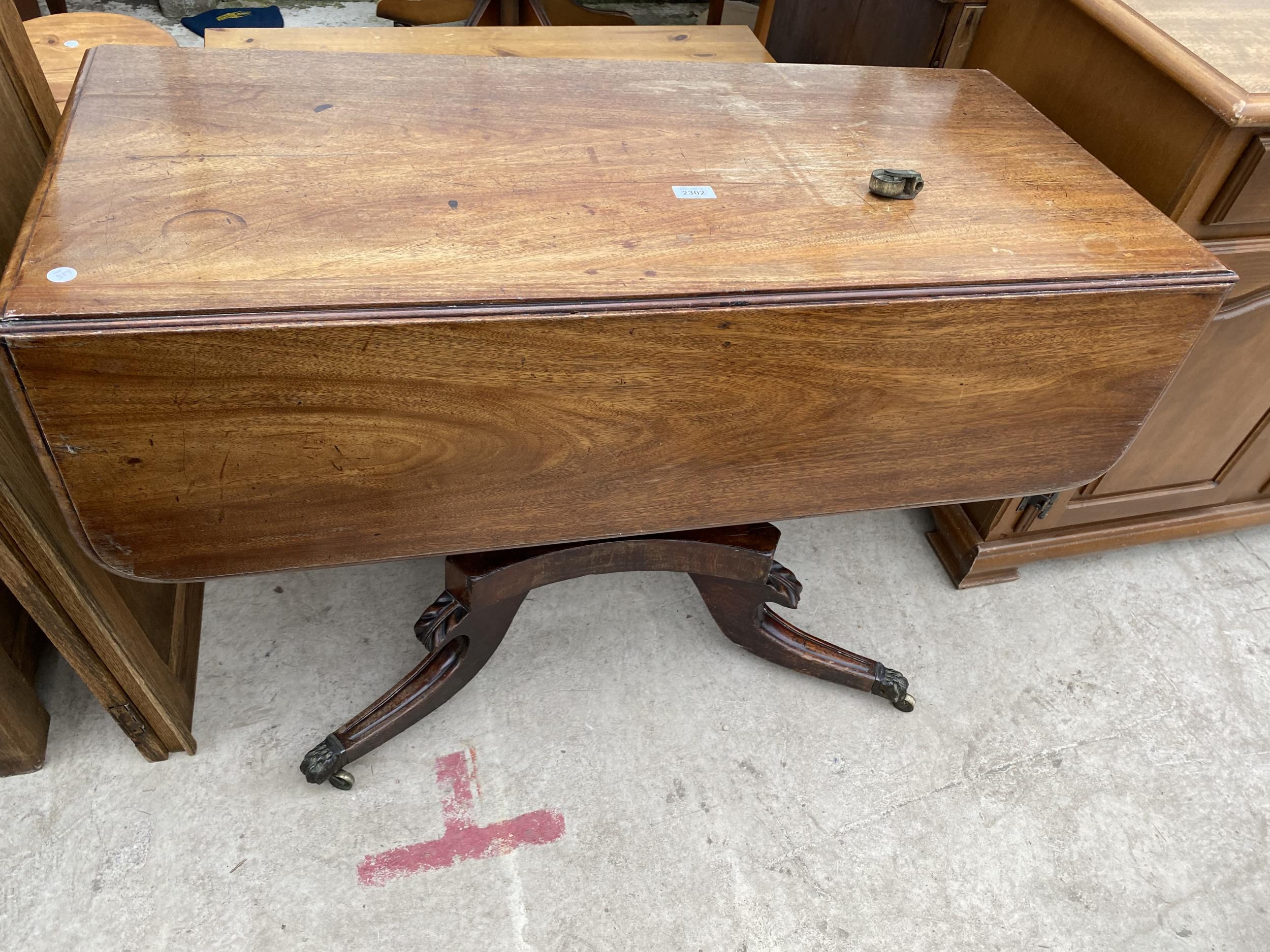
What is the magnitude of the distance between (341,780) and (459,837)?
19cm

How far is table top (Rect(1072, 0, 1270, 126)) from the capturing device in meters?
1.04

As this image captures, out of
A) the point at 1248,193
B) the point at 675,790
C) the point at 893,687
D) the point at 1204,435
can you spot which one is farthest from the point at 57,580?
the point at 1204,435

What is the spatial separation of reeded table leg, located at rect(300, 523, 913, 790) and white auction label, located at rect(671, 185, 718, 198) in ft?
1.47

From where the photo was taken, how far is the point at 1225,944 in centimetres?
124

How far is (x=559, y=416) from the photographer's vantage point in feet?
2.90

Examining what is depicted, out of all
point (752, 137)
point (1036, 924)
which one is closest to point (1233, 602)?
point (1036, 924)

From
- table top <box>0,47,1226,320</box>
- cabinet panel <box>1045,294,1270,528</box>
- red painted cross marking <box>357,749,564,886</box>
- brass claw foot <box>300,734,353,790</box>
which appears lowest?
red painted cross marking <box>357,749,564,886</box>

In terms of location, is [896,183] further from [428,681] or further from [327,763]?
[327,763]

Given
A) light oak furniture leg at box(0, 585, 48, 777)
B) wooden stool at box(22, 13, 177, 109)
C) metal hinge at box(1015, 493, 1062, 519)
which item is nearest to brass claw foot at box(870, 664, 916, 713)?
metal hinge at box(1015, 493, 1062, 519)

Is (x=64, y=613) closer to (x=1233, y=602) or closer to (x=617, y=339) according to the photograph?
(x=617, y=339)

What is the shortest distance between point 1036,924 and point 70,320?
1.39 metres

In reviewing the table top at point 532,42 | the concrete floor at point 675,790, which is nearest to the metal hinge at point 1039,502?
the concrete floor at point 675,790

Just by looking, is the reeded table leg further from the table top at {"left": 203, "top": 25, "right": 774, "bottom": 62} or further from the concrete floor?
the table top at {"left": 203, "top": 25, "right": 774, "bottom": 62}

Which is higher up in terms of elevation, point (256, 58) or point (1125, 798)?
point (256, 58)
